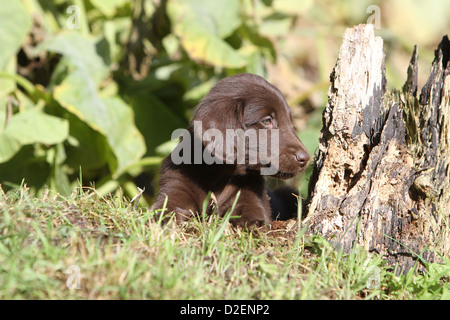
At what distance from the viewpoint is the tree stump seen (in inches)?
129

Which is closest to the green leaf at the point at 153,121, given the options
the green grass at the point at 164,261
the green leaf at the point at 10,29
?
the green leaf at the point at 10,29

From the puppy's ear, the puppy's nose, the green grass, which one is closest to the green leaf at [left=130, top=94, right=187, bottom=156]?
the puppy's ear

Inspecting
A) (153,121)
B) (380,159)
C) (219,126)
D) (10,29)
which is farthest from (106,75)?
(380,159)

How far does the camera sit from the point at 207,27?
225 inches

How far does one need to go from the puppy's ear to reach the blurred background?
1560 millimetres

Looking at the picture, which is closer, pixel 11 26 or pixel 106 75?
pixel 11 26

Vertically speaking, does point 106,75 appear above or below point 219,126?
above

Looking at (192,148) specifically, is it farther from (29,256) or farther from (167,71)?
(167,71)

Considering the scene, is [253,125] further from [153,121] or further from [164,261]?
[153,121]

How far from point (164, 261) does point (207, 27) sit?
361cm

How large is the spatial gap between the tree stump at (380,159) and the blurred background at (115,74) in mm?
1554

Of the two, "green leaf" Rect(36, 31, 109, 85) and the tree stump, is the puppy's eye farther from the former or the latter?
"green leaf" Rect(36, 31, 109, 85)

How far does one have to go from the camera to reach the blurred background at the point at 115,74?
17.7 ft
